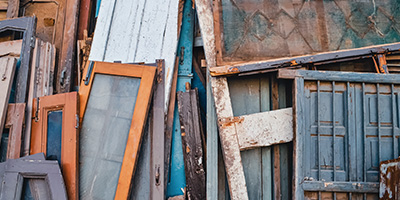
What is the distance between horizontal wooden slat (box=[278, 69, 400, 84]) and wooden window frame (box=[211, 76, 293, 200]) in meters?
0.28

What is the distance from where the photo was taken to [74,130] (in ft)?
9.53

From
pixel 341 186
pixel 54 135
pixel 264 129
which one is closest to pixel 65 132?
pixel 54 135

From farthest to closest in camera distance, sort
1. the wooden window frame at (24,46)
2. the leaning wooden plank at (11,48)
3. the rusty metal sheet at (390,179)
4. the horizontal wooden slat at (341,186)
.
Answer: the leaning wooden plank at (11,48) → the wooden window frame at (24,46) → the horizontal wooden slat at (341,186) → the rusty metal sheet at (390,179)

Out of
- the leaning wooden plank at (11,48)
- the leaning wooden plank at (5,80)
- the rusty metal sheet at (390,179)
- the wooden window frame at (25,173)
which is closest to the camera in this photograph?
the rusty metal sheet at (390,179)

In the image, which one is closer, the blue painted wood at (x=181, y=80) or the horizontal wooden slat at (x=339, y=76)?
the horizontal wooden slat at (x=339, y=76)

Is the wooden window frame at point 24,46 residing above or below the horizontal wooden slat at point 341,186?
above

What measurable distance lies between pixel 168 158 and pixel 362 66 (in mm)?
1898

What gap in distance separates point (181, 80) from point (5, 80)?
175cm

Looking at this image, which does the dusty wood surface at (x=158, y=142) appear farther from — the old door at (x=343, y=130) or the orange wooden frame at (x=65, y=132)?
the old door at (x=343, y=130)

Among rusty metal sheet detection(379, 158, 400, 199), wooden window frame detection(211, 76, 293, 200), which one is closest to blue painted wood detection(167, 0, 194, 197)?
wooden window frame detection(211, 76, 293, 200)

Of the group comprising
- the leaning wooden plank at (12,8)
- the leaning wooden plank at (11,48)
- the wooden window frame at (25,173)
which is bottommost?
the wooden window frame at (25,173)

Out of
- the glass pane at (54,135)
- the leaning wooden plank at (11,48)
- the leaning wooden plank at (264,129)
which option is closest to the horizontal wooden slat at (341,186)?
the leaning wooden plank at (264,129)

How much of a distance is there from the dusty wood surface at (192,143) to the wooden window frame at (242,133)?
0.61m

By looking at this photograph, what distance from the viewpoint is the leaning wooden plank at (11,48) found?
11.7 ft
